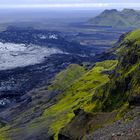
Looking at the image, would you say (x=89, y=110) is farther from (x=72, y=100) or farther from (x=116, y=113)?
(x=72, y=100)

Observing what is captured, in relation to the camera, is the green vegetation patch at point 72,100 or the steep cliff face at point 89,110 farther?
the green vegetation patch at point 72,100

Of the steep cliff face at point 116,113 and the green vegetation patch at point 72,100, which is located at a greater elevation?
the steep cliff face at point 116,113

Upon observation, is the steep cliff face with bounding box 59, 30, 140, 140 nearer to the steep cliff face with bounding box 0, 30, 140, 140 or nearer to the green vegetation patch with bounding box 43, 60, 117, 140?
the steep cliff face with bounding box 0, 30, 140, 140

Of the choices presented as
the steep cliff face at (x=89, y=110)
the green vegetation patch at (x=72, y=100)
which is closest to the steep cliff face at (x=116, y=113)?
the steep cliff face at (x=89, y=110)

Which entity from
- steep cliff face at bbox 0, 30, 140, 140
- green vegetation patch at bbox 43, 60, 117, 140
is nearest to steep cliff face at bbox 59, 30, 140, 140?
steep cliff face at bbox 0, 30, 140, 140

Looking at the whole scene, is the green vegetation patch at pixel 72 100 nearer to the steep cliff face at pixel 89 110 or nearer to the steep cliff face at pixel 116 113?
the steep cliff face at pixel 89 110

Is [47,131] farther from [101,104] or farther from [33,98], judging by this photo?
[33,98]

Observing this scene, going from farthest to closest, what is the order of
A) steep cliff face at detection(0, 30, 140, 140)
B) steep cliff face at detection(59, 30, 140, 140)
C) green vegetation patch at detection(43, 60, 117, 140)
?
1. green vegetation patch at detection(43, 60, 117, 140)
2. steep cliff face at detection(0, 30, 140, 140)
3. steep cliff face at detection(59, 30, 140, 140)

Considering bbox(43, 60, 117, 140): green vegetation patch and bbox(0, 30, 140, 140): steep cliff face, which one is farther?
bbox(43, 60, 117, 140): green vegetation patch

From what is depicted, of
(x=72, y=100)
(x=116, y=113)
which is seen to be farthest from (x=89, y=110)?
(x=72, y=100)
